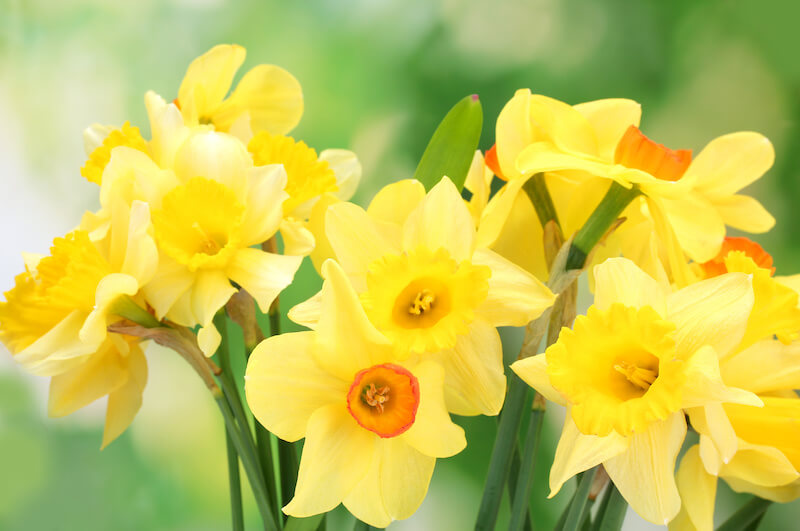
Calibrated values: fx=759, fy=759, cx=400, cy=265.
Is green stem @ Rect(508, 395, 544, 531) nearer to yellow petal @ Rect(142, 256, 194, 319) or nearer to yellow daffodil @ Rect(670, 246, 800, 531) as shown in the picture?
yellow daffodil @ Rect(670, 246, 800, 531)

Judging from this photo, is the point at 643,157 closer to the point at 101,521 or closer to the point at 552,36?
the point at 552,36

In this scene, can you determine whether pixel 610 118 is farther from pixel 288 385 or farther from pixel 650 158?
pixel 288 385

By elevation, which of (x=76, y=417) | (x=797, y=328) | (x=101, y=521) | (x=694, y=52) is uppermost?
(x=694, y=52)

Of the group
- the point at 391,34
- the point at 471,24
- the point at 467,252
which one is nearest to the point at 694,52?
the point at 471,24

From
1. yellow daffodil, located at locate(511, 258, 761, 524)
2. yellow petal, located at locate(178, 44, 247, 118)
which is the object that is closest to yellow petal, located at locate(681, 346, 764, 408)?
yellow daffodil, located at locate(511, 258, 761, 524)

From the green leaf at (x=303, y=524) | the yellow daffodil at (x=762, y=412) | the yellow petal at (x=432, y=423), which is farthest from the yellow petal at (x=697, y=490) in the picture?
the green leaf at (x=303, y=524)

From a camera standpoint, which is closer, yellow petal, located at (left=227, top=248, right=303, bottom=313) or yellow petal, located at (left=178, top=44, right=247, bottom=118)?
yellow petal, located at (left=227, top=248, right=303, bottom=313)

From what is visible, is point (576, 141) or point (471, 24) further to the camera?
point (471, 24)
